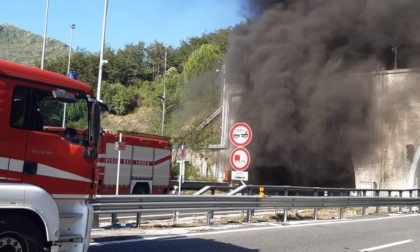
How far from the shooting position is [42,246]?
16.0 feet

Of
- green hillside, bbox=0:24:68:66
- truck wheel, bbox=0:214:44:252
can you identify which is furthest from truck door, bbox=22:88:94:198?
green hillside, bbox=0:24:68:66

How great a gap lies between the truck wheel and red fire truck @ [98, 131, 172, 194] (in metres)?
11.2

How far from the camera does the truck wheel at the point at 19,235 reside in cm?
459

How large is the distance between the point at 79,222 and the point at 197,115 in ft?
145

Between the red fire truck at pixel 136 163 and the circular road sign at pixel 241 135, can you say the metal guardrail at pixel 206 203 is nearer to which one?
the circular road sign at pixel 241 135

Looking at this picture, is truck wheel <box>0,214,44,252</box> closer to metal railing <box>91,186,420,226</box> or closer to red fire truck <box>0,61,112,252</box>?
red fire truck <box>0,61,112,252</box>

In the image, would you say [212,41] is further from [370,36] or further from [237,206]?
[237,206]

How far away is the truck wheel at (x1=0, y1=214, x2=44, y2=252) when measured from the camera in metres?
4.59

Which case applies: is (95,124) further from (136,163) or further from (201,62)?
(201,62)

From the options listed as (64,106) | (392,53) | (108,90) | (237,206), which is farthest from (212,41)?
(64,106)

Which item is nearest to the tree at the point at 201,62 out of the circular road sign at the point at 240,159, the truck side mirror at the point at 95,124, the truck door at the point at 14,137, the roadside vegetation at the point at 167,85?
the roadside vegetation at the point at 167,85

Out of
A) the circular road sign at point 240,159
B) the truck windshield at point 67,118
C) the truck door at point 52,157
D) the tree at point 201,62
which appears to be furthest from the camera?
the tree at point 201,62

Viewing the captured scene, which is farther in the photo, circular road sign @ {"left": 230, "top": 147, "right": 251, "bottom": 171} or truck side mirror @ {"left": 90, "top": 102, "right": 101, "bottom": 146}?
circular road sign @ {"left": 230, "top": 147, "right": 251, "bottom": 171}

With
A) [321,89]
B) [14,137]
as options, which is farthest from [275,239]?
[321,89]
